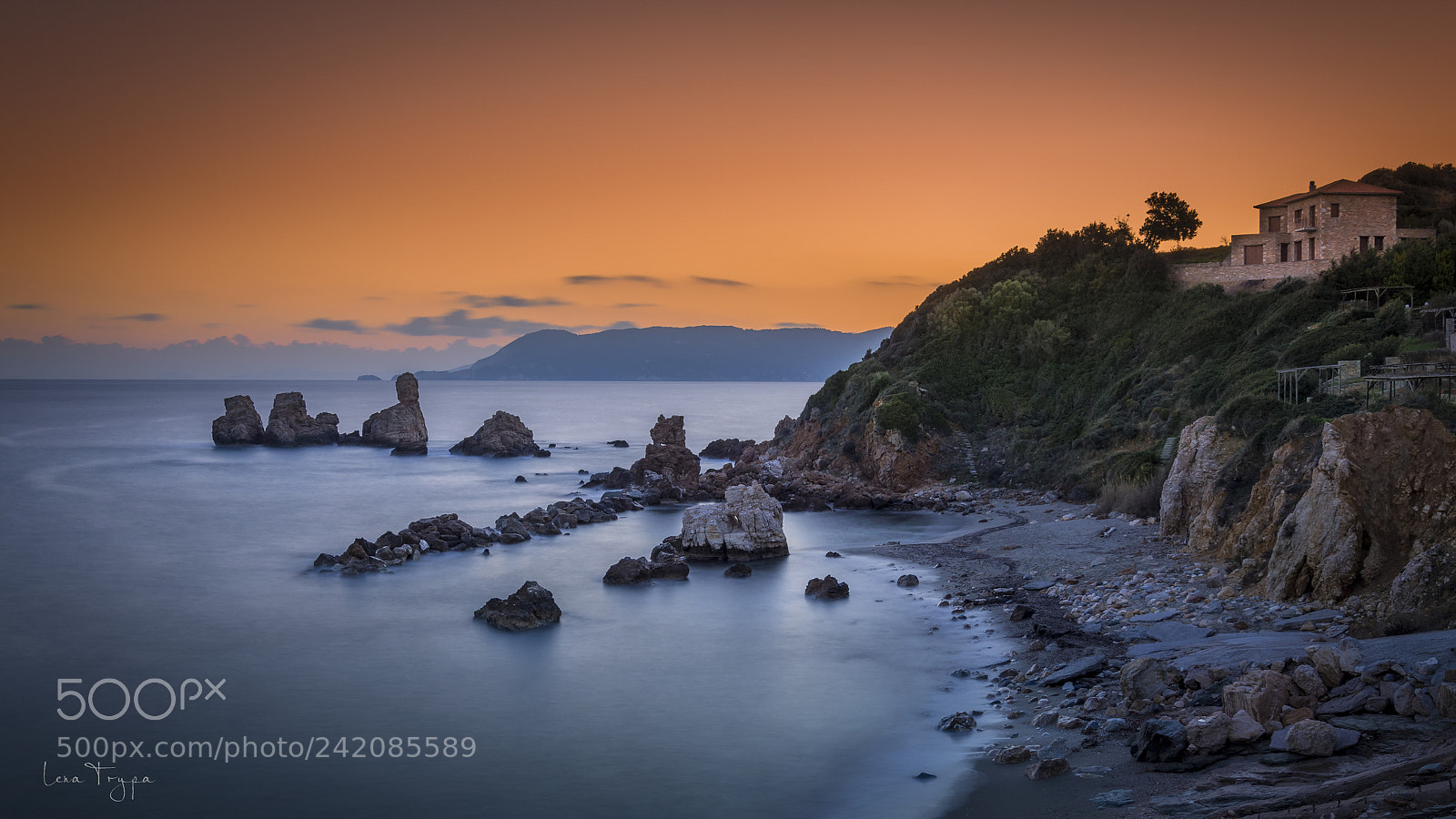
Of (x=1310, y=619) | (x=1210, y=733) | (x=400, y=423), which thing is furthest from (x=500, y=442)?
(x=1210, y=733)

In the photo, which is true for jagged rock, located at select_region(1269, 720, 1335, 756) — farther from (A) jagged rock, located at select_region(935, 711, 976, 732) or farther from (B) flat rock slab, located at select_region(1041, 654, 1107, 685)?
(A) jagged rock, located at select_region(935, 711, 976, 732)

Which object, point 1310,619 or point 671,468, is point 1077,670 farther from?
point 671,468

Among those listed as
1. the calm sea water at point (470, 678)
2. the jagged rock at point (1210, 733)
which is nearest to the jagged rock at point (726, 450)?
the calm sea water at point (470, 678)

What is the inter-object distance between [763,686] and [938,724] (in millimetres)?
5160

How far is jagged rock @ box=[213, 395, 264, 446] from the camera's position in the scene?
90.6 m

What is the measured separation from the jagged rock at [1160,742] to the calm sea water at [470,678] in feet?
9.24

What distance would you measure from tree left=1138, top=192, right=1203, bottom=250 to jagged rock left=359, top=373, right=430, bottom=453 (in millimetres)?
64323

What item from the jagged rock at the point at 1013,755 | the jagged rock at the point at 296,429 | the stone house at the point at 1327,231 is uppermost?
the stone house at the point at 1327,231

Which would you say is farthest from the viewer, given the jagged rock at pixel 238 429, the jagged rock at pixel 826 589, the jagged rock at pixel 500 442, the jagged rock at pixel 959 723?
the jagged rock at pixel 238 429

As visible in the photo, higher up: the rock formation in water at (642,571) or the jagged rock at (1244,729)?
the jagged rock at (1244,729)

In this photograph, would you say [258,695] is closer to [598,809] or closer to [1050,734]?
[598,809]

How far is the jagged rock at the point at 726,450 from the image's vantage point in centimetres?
7712

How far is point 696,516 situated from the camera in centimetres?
3534

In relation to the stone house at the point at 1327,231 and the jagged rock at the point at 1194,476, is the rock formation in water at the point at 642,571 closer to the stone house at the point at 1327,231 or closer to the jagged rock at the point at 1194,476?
the jagged rock at the point at 1194,476
